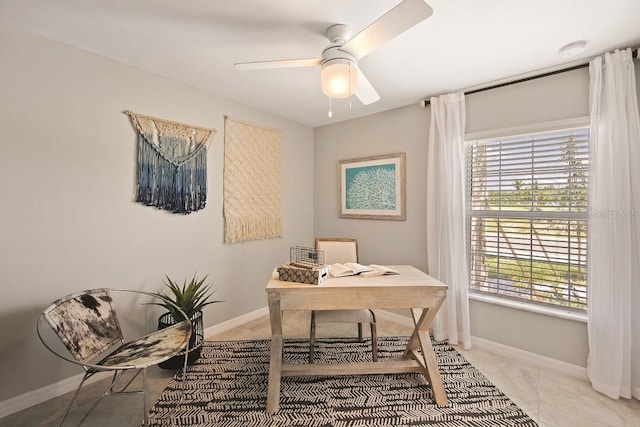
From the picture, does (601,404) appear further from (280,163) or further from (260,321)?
(280,163)

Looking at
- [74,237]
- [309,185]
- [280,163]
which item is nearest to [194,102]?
[280,163]

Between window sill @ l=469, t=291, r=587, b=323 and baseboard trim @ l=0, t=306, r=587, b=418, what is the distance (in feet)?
1.15

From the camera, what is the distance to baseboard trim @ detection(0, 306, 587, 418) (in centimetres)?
176

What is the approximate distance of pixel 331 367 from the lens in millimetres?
1960

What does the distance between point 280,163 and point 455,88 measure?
1.99m

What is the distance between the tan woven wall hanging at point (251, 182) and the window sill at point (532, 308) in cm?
221

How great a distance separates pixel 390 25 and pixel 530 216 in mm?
1998

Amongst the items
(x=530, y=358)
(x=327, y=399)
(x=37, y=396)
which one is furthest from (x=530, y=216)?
(x=37, y=396)

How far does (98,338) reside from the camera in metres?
1.73

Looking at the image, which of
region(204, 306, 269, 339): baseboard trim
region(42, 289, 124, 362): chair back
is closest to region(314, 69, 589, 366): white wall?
region(204, 306, 269, 339): baseboard trim

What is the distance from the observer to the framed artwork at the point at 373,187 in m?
3.15

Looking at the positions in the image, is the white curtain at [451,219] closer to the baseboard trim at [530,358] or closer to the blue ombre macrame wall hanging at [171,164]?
the baseboard trim at [530,358]

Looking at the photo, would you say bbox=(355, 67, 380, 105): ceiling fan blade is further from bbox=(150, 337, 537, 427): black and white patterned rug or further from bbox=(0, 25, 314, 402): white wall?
bbox=(150, 337, 537, 427): black and white patterned rug

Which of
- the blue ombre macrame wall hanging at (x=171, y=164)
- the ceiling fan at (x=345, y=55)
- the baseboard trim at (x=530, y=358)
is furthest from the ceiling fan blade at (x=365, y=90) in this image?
the baseboard trim at (x=530, y=358)
